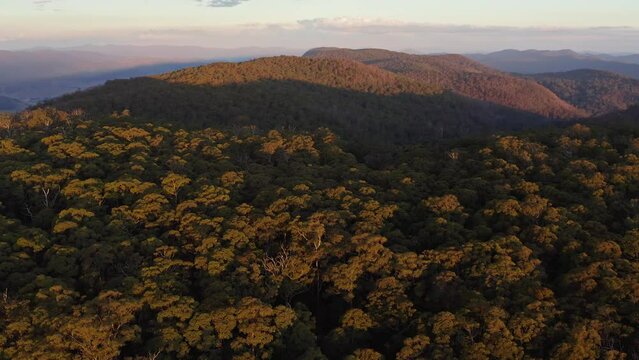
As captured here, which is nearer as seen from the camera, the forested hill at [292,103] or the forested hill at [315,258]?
the forested hill at [315,258]

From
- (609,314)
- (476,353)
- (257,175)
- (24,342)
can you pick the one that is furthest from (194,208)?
(609,314)

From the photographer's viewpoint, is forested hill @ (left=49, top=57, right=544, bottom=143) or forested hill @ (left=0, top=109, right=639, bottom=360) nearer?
forested hill @ (left=0, top=109, right=639, bottom=360)

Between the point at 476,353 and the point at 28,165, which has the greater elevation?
the point at 28,165

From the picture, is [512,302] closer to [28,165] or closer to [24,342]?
[24,342]
